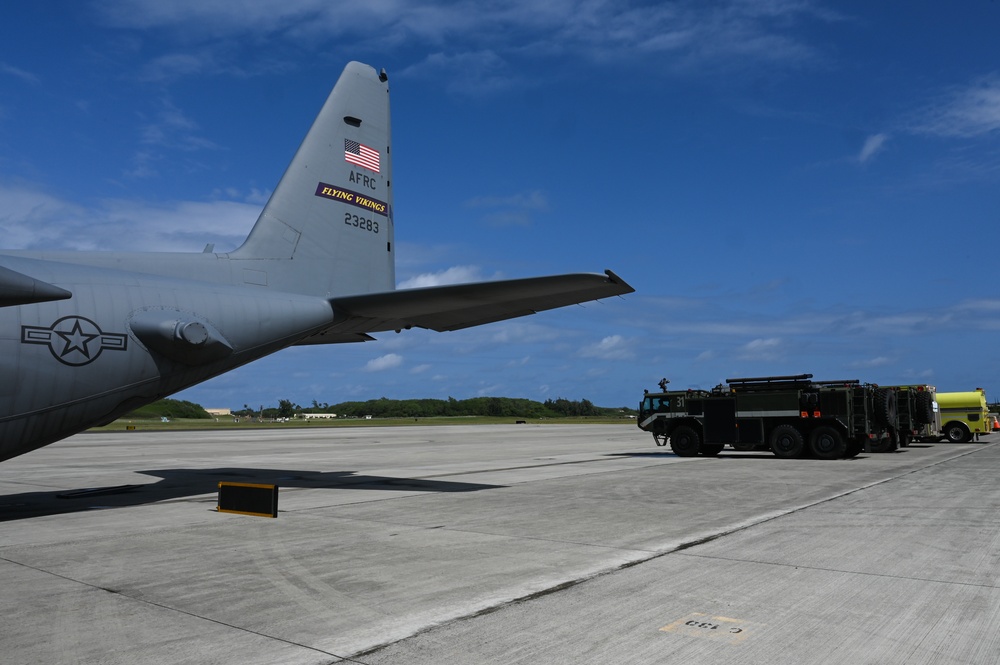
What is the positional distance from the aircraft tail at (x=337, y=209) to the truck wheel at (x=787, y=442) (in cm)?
Answer: 1432

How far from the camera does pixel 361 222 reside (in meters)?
15.6

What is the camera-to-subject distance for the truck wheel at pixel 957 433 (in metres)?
36.9

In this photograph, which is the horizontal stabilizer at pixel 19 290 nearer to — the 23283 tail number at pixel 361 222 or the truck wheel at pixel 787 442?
the 23283 tail number at pixel 361 222

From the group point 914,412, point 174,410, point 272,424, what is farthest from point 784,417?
point 174,410

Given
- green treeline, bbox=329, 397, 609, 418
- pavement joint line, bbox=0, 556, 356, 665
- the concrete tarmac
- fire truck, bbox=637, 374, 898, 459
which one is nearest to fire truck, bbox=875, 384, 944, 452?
fire truck, bbox=637, 374, 898, 459

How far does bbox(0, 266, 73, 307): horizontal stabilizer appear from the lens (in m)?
7.30

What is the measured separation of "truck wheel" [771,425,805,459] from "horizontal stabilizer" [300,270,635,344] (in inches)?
529

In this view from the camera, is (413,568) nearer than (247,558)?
Yes

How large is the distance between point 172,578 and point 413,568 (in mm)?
2424

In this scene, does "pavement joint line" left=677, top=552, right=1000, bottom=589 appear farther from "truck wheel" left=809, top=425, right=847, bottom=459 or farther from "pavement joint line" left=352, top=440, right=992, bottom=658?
"truck wheel" left=809, top=425, right=847, bottom=459

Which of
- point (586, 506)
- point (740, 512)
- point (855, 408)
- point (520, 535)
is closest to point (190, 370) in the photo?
point (520, 535)

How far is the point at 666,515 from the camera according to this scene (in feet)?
36.2

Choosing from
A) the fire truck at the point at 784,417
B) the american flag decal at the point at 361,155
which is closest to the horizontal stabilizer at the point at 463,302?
the american flag decal at the point at 361,155

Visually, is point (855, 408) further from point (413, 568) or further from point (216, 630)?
point (216, 630)
